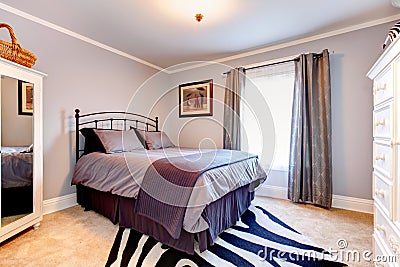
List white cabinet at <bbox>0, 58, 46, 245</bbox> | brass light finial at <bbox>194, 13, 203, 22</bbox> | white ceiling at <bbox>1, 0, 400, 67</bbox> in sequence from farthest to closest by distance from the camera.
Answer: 1. brass light finial at <bbox>194, 13, 203, 22</bbox>
2. white ceiling at <bbox>1, 0, 400, 67</bbox>
3. white cabinet at <bbox>0, 58, 46, 245</bbox>

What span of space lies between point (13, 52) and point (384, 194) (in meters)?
3.13

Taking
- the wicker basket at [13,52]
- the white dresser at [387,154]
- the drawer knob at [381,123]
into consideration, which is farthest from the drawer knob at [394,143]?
the wicker basket at [13,52]

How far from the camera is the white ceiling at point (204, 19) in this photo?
226cm

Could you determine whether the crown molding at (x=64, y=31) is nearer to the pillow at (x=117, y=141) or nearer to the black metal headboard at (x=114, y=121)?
the black metal headboard at (x=114, y=121)

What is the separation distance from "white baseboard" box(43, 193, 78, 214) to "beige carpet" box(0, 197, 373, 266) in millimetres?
115

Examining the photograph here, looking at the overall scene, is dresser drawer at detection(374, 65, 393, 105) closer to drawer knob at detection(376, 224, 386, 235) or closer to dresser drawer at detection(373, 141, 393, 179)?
dresser drawer at detection(373, 141, 393, 179)

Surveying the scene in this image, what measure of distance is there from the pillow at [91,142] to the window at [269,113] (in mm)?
2283

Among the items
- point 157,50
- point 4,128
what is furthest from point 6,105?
point 157,50

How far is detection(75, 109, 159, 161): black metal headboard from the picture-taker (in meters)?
3.06

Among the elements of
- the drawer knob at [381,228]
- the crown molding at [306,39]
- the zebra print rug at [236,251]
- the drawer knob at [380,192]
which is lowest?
the zebra print rug at [236,251]

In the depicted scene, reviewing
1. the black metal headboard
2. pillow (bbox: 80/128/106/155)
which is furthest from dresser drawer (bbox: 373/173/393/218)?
the black metal headboard

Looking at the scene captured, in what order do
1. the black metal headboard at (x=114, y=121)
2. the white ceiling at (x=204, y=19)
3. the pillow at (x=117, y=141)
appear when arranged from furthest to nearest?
the black metal headboard at (x=114, y=121), the pillow at (x=117, y=141), the white ceiling at (x=204, y=19)

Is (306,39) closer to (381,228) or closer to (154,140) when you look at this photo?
(381,228)

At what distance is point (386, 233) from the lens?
122 centimetres
